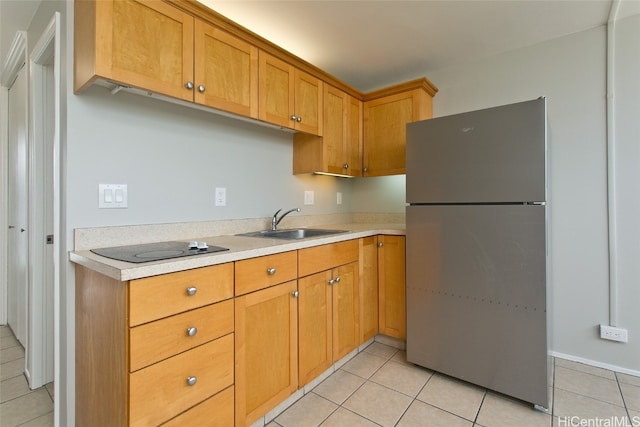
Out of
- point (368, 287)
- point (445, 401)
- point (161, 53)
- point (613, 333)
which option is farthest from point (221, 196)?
point (613, 333)

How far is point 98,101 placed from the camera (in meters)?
1.41

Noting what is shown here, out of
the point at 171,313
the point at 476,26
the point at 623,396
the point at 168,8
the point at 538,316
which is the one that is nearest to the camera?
the point at 171,313

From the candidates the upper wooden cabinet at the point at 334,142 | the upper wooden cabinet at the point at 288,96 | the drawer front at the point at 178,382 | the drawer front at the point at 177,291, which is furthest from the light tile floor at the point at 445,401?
the upper wooden cabinet at the point at 288,96


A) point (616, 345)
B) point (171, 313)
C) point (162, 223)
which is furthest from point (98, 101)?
point (616, 345)

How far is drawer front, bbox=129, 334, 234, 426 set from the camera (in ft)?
3.27

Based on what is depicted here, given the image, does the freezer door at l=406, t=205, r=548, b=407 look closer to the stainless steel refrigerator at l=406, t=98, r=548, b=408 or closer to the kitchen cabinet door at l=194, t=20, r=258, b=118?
the stainless steel refrigerator at l=406, t=98, r=548, b=408

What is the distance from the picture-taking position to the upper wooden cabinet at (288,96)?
184 centimetres

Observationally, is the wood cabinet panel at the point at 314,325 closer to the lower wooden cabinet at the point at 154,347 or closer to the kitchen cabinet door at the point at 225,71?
the lower wooden cabinet at the point at 154,347

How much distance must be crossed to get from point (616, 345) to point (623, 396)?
0.38 m

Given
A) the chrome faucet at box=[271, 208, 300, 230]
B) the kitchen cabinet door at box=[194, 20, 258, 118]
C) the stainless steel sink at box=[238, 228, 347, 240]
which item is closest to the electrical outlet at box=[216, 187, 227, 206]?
the stainless steel sink at box=[238, 228, 347, 240]

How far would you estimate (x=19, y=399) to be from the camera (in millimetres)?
1724

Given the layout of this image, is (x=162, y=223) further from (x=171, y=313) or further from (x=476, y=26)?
(x=476, y=26)

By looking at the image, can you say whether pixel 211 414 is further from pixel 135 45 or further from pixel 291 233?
pixel 135 45

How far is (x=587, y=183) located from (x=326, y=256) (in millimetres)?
1870
